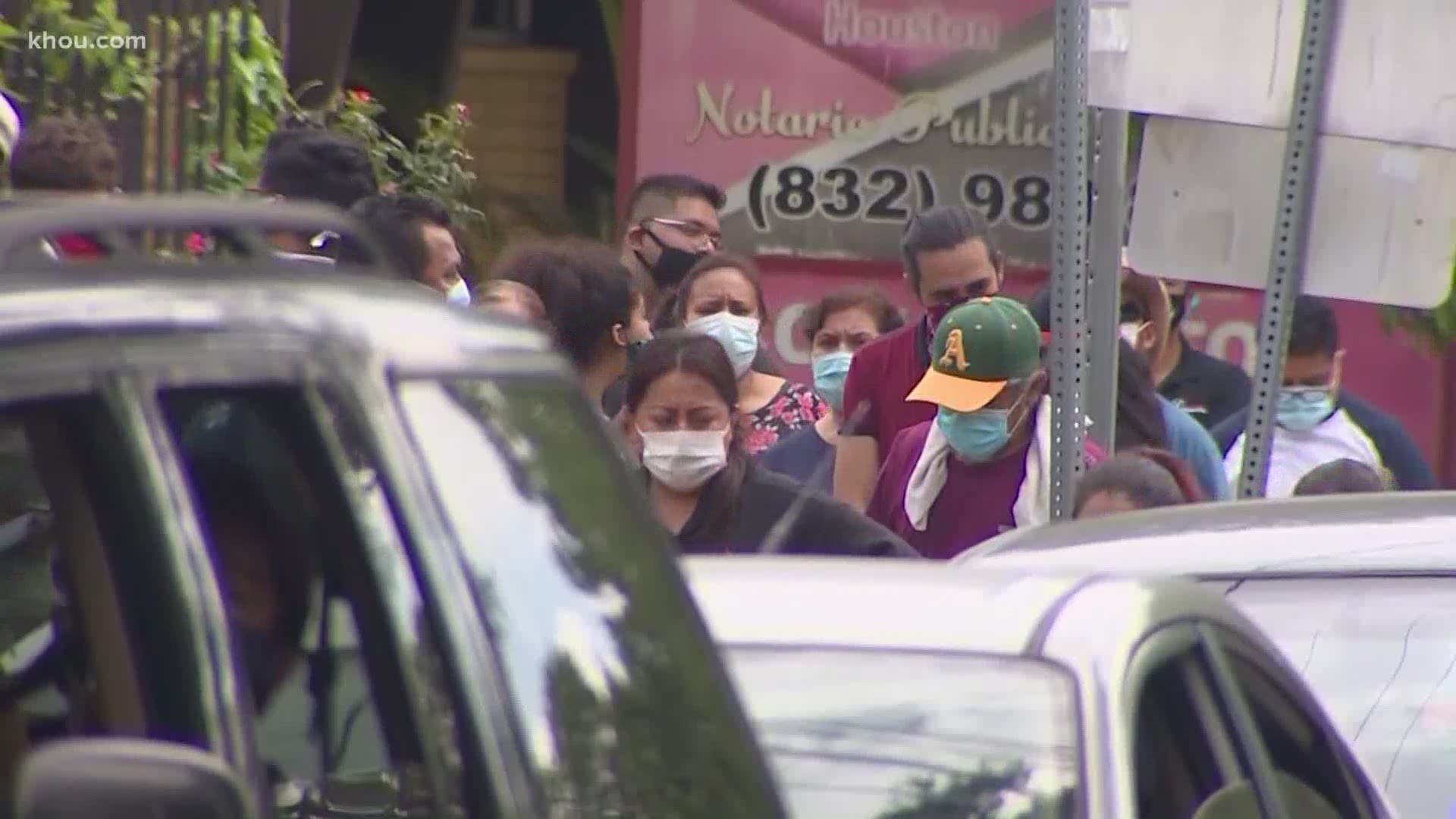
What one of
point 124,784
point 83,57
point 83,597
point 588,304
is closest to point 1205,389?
point 588,304

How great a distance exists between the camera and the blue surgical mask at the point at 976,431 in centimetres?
707

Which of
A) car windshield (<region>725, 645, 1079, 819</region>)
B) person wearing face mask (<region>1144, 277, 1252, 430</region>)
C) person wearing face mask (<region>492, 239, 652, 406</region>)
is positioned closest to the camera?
car windshield (<region>725, 645, 1079, 819</region>)

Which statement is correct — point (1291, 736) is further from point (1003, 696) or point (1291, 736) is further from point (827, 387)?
point (827, 387)

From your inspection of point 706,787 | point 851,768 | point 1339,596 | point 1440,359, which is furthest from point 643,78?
point 706,787

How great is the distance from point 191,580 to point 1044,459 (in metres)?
5.02

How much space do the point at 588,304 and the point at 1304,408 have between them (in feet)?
8.49

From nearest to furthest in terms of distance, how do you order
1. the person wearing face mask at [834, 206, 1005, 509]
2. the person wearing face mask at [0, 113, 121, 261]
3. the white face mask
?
the white face mask, the person wearing face mask at [0, 113, 121, 261], the person wearing face mask at [834, 206, 1005, 509]

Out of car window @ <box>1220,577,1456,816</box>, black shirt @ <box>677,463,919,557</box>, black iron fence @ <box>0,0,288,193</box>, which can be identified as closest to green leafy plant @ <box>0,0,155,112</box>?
black iron fence @ <box>0,0,288,193</box>

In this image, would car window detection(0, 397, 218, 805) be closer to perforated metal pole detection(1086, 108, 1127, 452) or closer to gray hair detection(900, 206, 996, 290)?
perforated metal pole detection(1086, 108, 1127, 452)

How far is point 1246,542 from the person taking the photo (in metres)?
5.26

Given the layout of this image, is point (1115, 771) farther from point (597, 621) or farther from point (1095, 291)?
point (1095, 291)

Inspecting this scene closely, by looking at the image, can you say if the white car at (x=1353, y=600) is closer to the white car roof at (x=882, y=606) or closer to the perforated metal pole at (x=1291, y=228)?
the white car roof at (x=882, y=606)

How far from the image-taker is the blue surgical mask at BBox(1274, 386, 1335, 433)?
8.84m

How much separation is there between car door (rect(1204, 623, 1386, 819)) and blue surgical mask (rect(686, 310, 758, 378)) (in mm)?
3644
